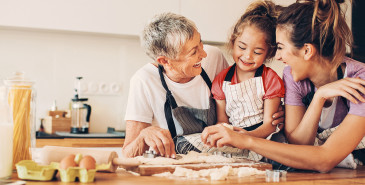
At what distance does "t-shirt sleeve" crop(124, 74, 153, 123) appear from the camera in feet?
5.58

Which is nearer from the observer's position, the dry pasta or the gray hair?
the dry pasta

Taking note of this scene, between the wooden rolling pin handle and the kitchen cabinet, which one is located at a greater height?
the kitchen cabinet

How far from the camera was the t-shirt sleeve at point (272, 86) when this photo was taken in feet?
5.34

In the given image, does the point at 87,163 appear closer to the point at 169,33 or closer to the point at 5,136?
the point at 5,136

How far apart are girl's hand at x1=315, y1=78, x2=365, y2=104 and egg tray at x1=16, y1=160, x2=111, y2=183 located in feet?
2.64

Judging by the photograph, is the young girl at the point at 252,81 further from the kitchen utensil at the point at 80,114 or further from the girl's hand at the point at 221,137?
the kitchen utensil at the point at 80,114

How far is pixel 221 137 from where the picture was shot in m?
1.32

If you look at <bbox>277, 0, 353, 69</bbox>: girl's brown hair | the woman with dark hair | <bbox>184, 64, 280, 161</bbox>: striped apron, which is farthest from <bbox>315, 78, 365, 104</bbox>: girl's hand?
<bbox>184, 64, 280, 161</bbox>: striped apron

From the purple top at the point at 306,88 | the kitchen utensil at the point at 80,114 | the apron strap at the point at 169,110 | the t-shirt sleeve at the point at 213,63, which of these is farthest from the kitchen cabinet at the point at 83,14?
the purple top at the point at 306,88

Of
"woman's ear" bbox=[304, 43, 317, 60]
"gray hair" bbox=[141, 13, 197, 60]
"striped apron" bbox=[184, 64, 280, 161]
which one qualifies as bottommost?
"striped apron" bbox=[184, 64, 280, 161]

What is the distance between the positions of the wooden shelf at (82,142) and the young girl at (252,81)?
113 cm

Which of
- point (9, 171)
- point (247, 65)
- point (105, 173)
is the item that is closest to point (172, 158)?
point (105, 173)

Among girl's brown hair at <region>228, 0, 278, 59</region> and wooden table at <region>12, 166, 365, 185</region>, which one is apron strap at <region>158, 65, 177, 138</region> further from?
wooden table at <region>12, 166, 365, 185</region>

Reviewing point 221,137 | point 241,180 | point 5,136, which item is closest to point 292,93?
point 221,137
